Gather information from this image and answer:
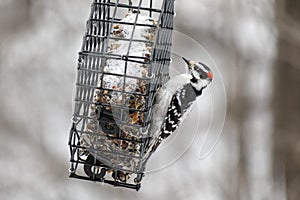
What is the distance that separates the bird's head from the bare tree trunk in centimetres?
123

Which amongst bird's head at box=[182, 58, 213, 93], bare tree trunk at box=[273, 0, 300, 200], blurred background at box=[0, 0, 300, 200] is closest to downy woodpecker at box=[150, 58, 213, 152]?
bird's head at box=[182, 58, 213, 93]

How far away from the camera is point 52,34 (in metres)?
2.78

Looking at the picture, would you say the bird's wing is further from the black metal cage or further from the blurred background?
the blurred background

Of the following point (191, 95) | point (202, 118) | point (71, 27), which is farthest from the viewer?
point (71, 27)

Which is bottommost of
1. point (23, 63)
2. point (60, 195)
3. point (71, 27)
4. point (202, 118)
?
point (60, 195)

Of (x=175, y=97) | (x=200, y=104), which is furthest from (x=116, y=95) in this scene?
(x=200, y=104)

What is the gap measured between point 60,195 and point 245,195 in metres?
0.96

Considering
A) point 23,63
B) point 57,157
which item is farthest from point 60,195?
point 23,63

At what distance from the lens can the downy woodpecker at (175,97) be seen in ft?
5.13

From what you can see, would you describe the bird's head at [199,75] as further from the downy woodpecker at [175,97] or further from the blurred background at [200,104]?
the blurred background at [200,104]

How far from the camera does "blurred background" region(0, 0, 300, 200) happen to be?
8.91ft

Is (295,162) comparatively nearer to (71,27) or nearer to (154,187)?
(154,187)

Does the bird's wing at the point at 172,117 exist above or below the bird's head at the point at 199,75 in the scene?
below

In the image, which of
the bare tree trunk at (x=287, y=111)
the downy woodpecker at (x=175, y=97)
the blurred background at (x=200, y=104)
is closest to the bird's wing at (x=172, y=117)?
the downy woodpecker at (x=175, y=97)
